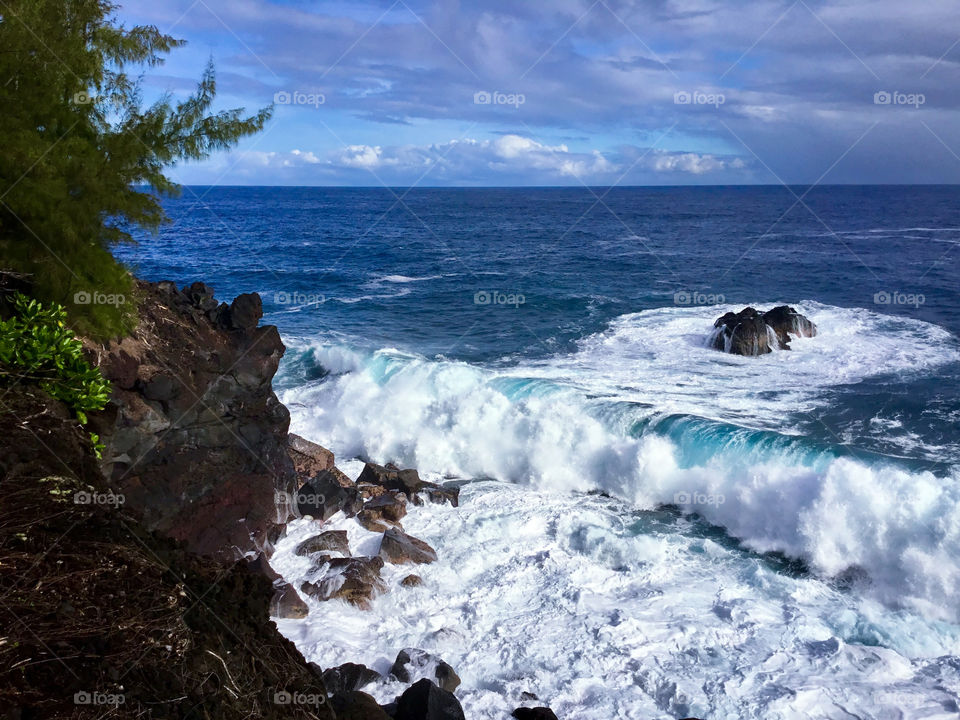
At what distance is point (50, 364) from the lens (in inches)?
355

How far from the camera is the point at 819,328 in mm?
27922

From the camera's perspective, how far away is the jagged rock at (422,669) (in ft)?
31.2

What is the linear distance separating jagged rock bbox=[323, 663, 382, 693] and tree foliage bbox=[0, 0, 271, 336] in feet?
20.2

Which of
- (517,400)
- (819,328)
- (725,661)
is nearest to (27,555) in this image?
(725,661)

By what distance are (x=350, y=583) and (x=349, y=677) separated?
2.36 m

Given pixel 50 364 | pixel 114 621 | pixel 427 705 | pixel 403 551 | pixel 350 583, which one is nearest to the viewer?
pixel 114 621

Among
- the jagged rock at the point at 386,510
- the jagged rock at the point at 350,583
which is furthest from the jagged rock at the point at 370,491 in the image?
the jagged rock at the point at 350,583

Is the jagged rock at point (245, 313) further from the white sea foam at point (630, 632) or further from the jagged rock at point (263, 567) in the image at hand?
the jagged rock at point (263, 567)

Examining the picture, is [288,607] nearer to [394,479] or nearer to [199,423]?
[199,423]

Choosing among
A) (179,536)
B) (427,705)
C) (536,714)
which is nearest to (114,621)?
(427,705)

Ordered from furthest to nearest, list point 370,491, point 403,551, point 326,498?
point 370,491, point 326,498, point 403,551

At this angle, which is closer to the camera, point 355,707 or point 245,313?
point 355,707

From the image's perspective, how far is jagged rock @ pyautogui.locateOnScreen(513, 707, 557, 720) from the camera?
8.66 meters

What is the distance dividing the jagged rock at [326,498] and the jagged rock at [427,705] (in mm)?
5864
